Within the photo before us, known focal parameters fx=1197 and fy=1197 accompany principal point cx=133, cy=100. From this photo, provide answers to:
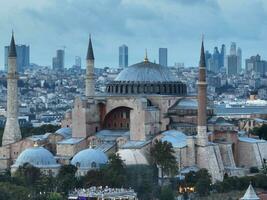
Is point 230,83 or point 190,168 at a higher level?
point 230,83

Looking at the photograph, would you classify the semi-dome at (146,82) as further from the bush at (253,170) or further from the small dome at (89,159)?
the small dome at (89,159)

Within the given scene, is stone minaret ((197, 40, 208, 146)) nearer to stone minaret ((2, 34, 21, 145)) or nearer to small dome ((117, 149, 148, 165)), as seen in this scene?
small dome ((117, 149, 148, 165))

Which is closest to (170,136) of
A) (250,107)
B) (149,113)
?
(149,113)

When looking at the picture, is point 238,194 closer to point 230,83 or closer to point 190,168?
point 190,168

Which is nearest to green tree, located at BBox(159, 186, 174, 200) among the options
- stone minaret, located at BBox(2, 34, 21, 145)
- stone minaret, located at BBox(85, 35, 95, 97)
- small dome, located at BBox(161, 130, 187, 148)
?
small dome, located at BBox(161, 130, 187, 148)

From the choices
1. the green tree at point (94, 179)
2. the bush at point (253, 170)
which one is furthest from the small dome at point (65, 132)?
the green tree at point (94, 179)

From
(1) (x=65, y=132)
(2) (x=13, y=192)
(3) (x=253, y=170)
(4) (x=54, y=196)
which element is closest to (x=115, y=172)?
(4) (x=54, y=196)
